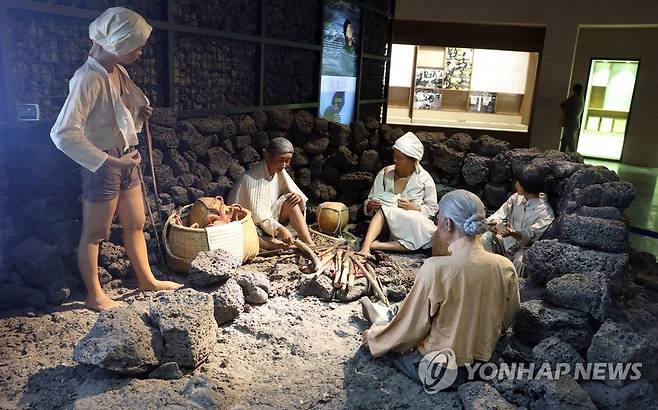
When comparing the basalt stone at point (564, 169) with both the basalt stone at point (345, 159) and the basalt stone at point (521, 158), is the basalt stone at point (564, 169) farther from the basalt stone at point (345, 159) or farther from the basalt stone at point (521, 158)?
the basalt stone at point (345, 159)

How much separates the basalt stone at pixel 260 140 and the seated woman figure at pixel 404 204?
116 centimetres

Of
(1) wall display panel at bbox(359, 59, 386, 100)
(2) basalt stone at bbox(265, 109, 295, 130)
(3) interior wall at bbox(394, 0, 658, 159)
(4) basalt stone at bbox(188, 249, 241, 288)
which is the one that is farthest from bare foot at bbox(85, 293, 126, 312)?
(3) interior wall at bbox(394, 0, 658, 159)

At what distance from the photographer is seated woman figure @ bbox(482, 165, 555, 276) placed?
4.49m

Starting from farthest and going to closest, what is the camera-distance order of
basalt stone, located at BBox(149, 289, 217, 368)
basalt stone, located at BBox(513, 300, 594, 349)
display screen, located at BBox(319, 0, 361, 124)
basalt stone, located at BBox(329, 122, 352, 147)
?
1. display screen, located at BBox(319, 0, 361, 124)
2. basalt stone, located at BBox(329, 122, 352, 147)
3. basalt stone, located at BBox(513, 300, 594, 349)
4. basalt stone, located at BBox(149, 289, 217, 368)

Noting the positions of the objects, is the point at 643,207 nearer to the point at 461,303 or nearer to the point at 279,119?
the point at 279,119

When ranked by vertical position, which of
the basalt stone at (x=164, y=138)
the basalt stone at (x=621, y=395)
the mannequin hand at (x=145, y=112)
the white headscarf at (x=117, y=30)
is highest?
the white headscarf at (x=117, y=30)

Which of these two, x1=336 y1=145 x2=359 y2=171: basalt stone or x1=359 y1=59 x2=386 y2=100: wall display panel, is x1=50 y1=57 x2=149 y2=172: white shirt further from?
x1=359 y1=59 x2=386 y2=100: wall display panel

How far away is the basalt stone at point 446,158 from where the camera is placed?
6.38 meters

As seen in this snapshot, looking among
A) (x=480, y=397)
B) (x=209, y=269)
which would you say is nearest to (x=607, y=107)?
(x=209, y=269)

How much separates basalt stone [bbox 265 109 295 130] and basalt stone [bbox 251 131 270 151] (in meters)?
0.19

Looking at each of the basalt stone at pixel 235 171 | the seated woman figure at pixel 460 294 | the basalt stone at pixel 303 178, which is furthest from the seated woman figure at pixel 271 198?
the seated woman figure at pixel 460 294

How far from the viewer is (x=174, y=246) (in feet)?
13.6

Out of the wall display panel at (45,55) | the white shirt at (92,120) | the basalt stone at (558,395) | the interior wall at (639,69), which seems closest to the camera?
the basalt stone at (558,395)

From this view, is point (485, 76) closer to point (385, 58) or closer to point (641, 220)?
point (385, 58)
